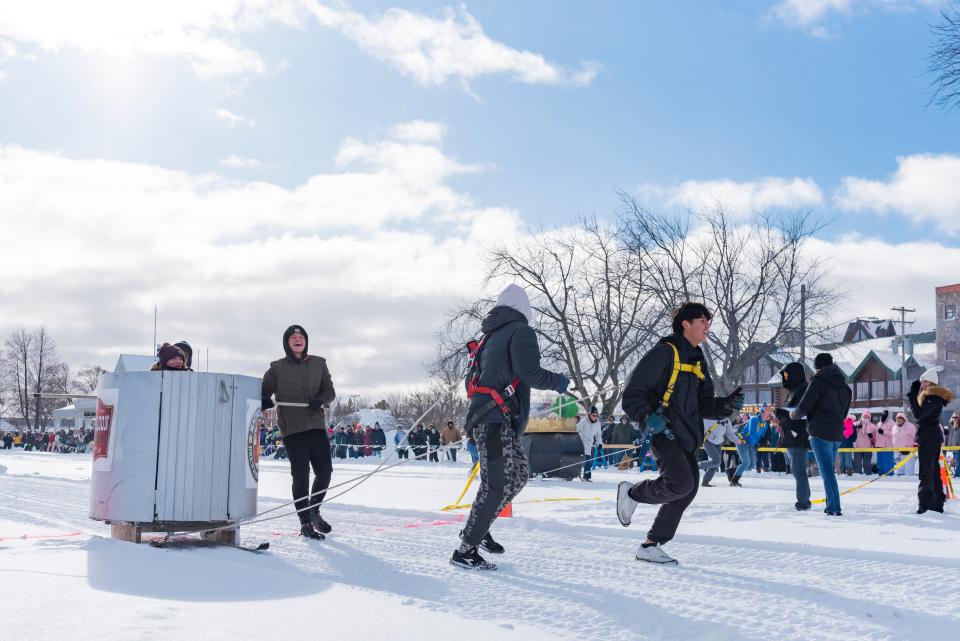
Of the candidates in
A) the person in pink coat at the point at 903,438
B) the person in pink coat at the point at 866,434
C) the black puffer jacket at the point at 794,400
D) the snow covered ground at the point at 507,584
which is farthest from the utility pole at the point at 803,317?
the snow covered ground at the point at 507,584

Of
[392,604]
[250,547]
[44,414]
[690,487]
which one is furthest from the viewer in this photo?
[44,414]

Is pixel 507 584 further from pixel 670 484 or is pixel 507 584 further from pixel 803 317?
pixel 803 317

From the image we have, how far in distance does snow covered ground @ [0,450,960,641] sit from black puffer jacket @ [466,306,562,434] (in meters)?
→ 0.86

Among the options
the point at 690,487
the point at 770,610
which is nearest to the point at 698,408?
the point at 690,487

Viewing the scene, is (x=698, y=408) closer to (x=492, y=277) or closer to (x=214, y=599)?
(x=214, y=599)

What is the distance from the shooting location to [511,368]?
5.70 meters

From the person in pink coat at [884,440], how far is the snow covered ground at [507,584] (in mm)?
13704

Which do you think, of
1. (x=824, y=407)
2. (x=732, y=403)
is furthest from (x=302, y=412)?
(x=824, y=407)

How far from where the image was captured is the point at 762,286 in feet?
118

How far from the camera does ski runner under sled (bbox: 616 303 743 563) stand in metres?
5.60

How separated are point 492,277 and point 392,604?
34.3 m

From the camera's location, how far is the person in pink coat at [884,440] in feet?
69.6

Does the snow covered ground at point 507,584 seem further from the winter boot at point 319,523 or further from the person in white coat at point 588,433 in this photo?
→ the person in white coat at point 588,433

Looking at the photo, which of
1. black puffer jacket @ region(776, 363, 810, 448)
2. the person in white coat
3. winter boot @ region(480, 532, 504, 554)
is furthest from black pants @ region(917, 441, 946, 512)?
the person in white coat
